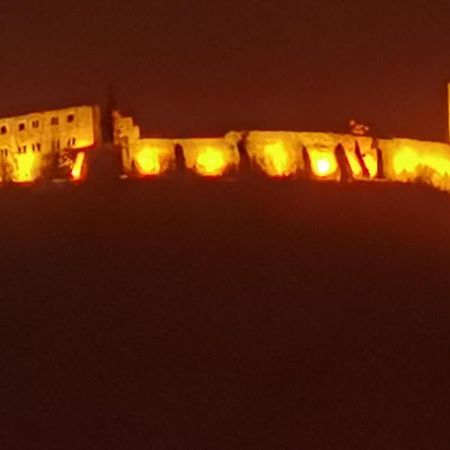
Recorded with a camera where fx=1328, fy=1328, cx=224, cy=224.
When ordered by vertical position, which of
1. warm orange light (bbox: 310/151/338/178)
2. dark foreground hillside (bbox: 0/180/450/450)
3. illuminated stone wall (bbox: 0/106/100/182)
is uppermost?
illuminated stone wall (bbox: 0/106/100/182)

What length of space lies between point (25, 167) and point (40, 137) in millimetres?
44

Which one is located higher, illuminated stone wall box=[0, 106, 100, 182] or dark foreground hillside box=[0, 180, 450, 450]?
illuminated stone wall box=[0, 106, 100, 182]

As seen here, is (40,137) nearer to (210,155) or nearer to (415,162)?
(210,155)

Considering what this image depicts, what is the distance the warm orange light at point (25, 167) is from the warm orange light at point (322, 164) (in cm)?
36

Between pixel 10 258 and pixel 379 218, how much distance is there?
1.52ft

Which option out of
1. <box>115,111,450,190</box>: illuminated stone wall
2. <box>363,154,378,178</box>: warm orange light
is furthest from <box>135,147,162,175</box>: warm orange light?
<box>363,154,378,178</box>: warm orange light

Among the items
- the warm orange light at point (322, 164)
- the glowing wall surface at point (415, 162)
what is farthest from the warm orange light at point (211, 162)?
the glowing wall surface at point (415, 162)

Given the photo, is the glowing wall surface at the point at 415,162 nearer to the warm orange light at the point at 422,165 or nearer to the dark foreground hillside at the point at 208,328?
the warm orange light at the point at 422,165

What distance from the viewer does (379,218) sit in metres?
1.66

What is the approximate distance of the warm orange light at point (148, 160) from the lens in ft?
5.52

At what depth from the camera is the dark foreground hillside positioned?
5.13 ft

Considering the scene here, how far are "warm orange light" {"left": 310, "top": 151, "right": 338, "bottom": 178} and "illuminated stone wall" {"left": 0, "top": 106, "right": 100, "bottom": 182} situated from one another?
28 cm

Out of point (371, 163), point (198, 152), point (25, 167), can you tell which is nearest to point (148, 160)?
point (198, 152)

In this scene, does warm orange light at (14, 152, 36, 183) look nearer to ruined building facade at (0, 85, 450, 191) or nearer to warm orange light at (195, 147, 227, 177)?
ruined building facade at (0, 85, 450, 191)
